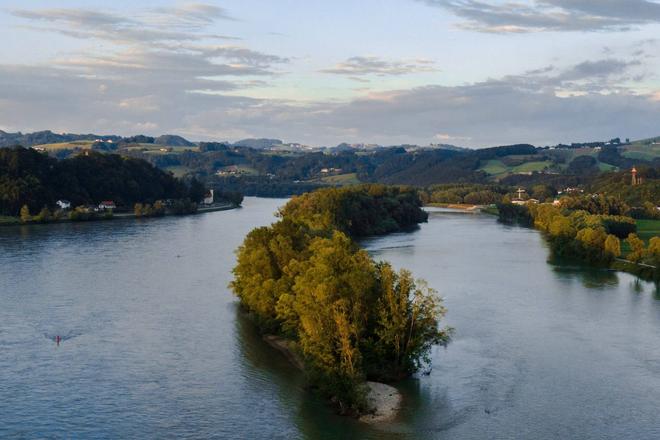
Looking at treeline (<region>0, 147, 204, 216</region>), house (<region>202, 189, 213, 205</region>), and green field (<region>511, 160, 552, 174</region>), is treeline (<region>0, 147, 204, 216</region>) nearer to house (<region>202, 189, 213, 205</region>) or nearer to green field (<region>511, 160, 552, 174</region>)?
house (<region>202, 189, 213, 205</region>)

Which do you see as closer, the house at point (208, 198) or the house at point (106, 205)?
the house at point (106, 205)

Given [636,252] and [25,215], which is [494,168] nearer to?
[25,215]

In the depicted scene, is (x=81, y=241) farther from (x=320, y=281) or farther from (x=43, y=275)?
(x=320, y=281)

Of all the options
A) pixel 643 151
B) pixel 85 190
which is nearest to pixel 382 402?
pixel 85 190

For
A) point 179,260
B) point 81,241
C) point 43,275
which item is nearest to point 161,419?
point 43,275

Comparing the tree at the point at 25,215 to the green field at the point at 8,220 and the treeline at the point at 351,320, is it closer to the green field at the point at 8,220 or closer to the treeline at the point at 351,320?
the green field at the point at 8,220

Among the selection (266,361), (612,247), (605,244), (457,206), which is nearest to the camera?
(266,361)

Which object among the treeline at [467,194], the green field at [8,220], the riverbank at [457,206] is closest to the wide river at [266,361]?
the green field at [8,220]

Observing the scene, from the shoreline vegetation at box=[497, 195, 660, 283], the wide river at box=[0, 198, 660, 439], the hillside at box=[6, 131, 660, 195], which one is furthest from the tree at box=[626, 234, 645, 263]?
the hillside at box=[6, 131, 660, 195]
